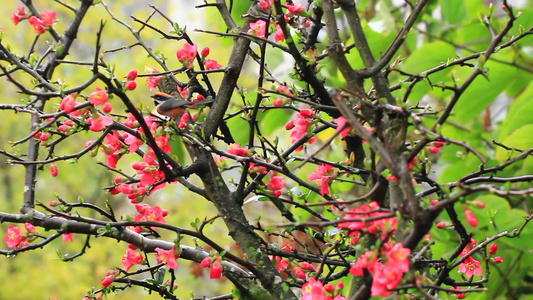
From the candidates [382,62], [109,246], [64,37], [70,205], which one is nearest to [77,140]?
[109,246]

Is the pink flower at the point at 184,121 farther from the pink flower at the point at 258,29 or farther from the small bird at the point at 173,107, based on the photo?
the pink flower at the point at 258,29

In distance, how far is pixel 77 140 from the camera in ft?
21.3

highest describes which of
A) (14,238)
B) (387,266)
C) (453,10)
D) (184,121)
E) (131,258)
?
(453,10)

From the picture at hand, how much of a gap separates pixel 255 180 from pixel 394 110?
481 millimetres

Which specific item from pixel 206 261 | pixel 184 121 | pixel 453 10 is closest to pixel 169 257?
pixel 206 261

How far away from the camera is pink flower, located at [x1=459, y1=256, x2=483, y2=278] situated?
1275 mm

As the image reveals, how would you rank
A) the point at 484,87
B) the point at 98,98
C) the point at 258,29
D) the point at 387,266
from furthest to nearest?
the point at 484,87, the point at 258,29, the point at 98,98, the point at 387,266

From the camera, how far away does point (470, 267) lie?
129 cm

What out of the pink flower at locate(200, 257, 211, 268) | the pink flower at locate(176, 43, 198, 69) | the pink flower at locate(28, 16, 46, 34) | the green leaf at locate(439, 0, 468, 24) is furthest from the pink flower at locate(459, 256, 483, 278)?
the green leaf at locate(439, 0, 468, 24)

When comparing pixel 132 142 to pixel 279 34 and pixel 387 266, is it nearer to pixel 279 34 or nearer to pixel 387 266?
pixel 279 34

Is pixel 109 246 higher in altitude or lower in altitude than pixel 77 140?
lower

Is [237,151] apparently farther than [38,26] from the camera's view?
No

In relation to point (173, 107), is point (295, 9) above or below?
above

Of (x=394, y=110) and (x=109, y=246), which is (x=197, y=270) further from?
(x=394, y=110)
